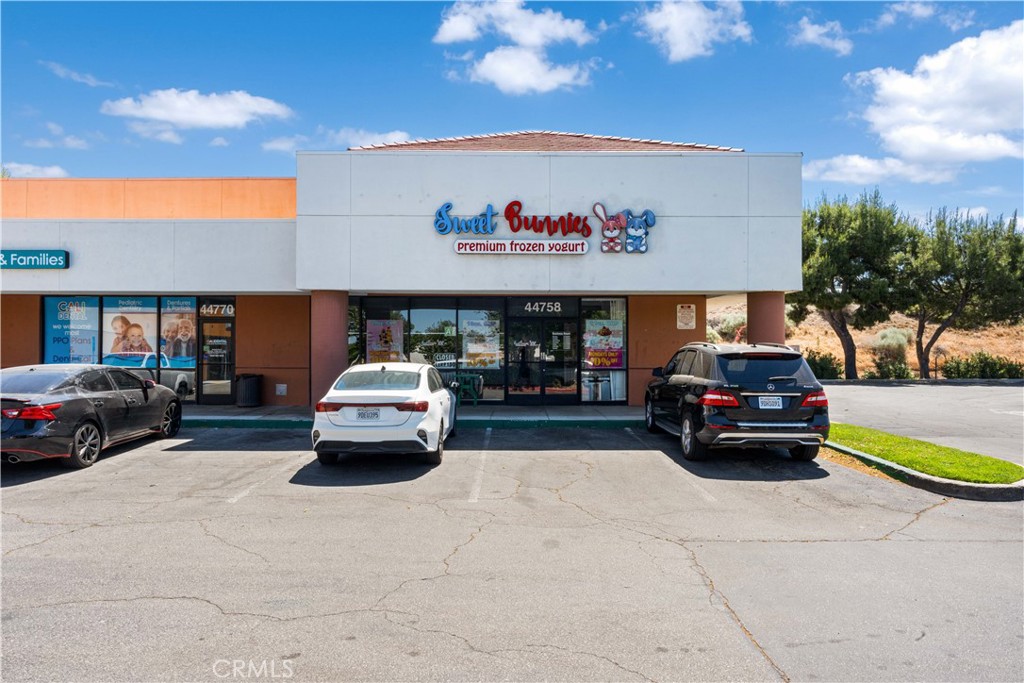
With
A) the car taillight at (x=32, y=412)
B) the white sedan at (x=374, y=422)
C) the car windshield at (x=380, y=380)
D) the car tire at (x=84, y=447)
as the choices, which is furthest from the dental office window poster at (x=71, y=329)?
the white sedan at (x=374, y=422)

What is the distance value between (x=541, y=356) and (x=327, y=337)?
5630 millimetres

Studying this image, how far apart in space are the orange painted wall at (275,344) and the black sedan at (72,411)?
17.9 ft

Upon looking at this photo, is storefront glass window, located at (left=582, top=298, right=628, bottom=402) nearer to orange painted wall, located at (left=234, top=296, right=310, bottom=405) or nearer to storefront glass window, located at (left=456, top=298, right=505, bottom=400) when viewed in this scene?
storefront glass window, located at (left=456, top=298, right=505, bottom=400)

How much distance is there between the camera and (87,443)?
10.1 m

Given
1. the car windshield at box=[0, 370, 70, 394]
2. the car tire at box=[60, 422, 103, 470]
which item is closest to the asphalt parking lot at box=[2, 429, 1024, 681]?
the car tire at box=[60, 422, 103, 470]

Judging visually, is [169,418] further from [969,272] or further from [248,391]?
[969,272]

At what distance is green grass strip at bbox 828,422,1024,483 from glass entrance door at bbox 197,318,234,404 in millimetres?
14597

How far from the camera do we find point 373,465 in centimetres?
1018

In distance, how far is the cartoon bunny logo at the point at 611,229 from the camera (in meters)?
14.3

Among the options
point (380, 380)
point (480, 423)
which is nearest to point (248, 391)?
point (480, 423)

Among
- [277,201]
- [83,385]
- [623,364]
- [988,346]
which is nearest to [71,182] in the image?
[277,201]

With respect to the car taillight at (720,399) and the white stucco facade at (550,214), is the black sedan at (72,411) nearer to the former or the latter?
the white stucco facade at (550,214)

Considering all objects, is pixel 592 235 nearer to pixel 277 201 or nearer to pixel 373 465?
pixel 373 465

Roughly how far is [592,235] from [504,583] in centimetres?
1010
